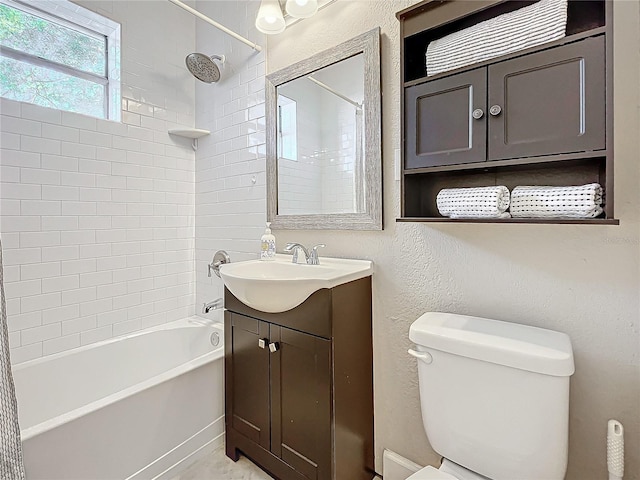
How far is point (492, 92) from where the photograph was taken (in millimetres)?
1044

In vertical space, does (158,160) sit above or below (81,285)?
above

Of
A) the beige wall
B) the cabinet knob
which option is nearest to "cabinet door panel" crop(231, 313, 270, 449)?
the beige wall

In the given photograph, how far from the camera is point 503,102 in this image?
1.03 m

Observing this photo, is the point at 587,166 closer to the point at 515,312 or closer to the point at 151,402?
the point at 515,312

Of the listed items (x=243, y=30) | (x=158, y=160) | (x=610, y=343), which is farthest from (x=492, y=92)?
(x=158, y=160)

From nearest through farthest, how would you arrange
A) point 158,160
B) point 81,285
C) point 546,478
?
point 546,478 < point 81,285 < point 158,160

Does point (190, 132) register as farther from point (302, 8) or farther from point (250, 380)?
point (250, 380)

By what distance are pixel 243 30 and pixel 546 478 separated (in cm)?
254

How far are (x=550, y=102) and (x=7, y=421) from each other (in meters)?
1.83

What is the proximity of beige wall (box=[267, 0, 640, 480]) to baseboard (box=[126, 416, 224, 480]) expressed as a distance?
88 cm

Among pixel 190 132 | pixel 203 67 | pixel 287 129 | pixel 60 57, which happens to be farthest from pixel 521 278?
pixel 60 57

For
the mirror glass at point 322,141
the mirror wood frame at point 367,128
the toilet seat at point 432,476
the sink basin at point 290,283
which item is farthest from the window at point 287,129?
the toilet seat at point 432,476

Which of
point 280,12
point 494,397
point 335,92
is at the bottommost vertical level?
point 494,397

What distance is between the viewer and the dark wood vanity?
133 centimetres
